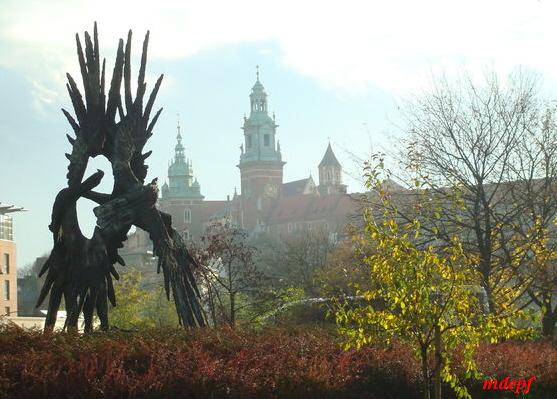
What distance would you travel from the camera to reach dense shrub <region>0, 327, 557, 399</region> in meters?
9.87

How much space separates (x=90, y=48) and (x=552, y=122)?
16.1m

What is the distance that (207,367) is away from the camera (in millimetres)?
10703

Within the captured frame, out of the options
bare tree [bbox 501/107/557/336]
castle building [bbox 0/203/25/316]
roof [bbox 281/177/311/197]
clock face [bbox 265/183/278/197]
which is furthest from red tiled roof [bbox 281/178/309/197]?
bare tree [bbox 501/107/557/336]

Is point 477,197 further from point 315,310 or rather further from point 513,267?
point 315,310

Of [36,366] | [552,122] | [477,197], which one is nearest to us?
[36,366]

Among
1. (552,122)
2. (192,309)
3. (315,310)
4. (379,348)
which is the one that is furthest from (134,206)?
(552,122)

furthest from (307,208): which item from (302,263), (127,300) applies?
(127,300)

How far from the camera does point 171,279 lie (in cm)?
1608

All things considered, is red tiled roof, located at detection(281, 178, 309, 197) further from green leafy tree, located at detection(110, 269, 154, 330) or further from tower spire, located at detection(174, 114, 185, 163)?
green leafy tree, located at detection(110, 269, 154, 330)

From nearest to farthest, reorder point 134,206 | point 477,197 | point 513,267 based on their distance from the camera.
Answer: point 134,206 < point 513,267 < point 477,197

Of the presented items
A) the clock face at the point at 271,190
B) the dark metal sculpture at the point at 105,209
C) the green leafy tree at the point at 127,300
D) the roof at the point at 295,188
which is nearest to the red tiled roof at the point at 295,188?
the roof at the point at 295,188

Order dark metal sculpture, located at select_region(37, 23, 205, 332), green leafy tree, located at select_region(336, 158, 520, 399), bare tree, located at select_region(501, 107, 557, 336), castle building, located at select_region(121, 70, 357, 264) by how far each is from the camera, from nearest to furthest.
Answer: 1. green leafy tree, located at select_region(336, 158, 520, 399)
2. dark metal sculpture, located at select_region(37, 23, 205, 332)
3. bare tree, located at select_region(501, 107, 557, 336)
4. castle building, located at select_region(121, 70, 357, 264)

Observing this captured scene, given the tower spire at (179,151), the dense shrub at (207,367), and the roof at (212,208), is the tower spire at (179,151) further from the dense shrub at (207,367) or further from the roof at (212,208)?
the dense shrub at (207,367)

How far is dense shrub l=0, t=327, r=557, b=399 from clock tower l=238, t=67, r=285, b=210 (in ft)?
470
